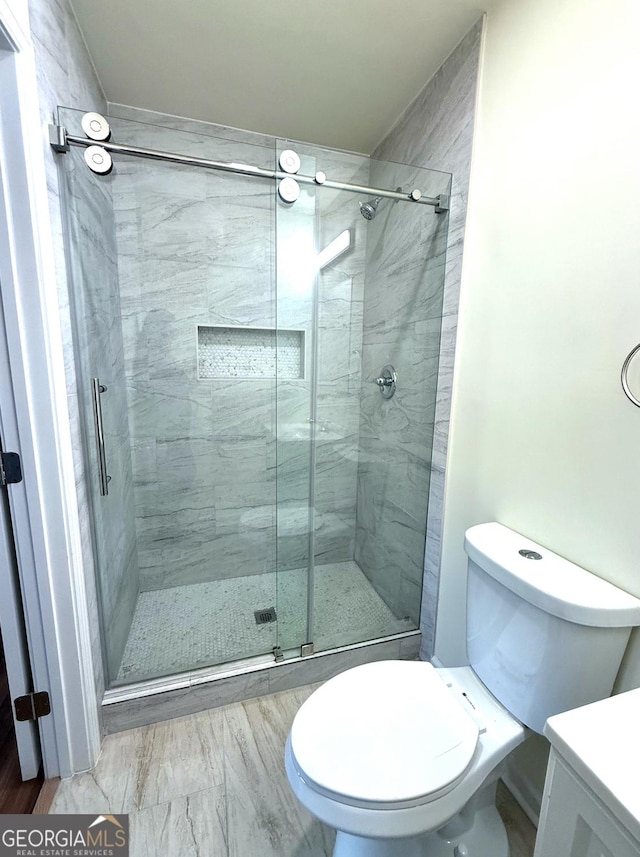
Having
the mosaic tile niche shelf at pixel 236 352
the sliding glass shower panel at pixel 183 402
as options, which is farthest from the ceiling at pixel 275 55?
the mosaic tile niche shelf at pixel 236 352

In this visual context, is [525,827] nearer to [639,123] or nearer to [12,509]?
[12,509]

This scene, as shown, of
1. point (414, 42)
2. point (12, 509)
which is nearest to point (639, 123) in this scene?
point (414, 42)

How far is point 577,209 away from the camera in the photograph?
1.03 m

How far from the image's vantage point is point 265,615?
1.96 meters

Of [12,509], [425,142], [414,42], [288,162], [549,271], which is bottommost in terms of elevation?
[12,509]

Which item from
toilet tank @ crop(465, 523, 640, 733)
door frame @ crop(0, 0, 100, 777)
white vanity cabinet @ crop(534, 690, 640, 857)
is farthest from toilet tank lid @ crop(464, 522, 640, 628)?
door frame @ crop(0, 0, 100, 777)

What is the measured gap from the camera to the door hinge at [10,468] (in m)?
1.06

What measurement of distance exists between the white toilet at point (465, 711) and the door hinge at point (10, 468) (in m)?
1.01

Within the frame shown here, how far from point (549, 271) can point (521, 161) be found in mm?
393

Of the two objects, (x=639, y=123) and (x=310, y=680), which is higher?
(x=639, y=123)

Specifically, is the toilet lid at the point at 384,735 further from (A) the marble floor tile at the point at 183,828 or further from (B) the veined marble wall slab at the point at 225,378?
(B) the veined marble wall slab at the point at 225,378

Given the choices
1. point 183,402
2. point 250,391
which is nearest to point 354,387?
point 250,391

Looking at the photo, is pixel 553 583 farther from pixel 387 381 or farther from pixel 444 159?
pixel 444 159

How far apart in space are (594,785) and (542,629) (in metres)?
0.43
